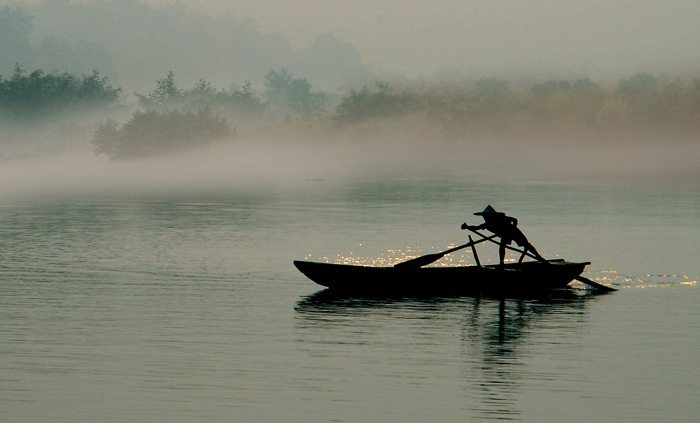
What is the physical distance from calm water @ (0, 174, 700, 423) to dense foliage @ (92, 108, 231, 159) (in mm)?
110910

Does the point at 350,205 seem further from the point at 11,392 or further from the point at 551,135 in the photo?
the point at 551,135

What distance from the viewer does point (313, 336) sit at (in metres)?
25.4

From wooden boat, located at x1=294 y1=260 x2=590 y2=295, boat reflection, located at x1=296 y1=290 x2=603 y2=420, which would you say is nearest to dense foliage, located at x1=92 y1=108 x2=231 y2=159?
boat reflection, located at x1=296 y1=290 x2=603 y2=420

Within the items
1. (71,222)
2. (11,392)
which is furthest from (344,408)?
(71,222)

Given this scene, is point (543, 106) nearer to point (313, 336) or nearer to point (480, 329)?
point (480, 329)

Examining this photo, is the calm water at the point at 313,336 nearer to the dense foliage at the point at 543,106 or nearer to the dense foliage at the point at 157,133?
the dense foliage at the point at 157,133

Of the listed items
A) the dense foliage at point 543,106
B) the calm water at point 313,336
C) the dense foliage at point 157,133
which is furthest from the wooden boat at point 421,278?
the dense foliage at point 543,106

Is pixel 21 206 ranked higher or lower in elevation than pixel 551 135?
lower

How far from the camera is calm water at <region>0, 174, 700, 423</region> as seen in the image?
19156mm

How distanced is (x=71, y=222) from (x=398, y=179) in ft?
212

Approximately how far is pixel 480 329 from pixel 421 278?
188 inches

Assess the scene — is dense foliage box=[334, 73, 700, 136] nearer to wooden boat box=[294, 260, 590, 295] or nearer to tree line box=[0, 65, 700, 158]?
tree line box=[0, 65, 700, 158]

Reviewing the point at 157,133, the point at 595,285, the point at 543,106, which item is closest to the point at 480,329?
the point at 595,285

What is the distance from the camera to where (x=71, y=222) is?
195 ft
